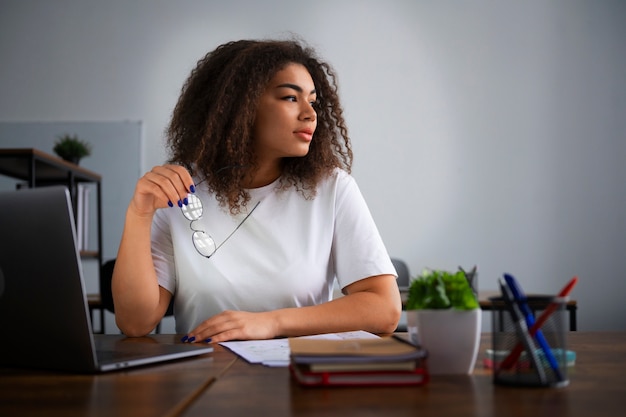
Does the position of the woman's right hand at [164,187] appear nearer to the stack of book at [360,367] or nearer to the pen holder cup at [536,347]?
the stack of book at [360,367]

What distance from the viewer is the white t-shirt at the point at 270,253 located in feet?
5.40

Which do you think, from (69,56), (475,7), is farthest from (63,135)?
(475,7)

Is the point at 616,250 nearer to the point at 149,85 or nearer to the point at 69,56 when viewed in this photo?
the point at 149,85

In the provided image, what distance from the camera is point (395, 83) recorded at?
479 centimetres

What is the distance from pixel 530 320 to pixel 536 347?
0.03 m

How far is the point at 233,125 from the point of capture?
5.81ft

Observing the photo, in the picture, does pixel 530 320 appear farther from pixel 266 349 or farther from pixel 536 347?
pixel 266 349

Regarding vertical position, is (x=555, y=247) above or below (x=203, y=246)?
below

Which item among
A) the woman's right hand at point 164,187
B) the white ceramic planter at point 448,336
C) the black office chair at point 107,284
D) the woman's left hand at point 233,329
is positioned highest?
the woman's right hand at point 164,187

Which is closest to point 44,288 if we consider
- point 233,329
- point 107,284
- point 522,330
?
point 233,329

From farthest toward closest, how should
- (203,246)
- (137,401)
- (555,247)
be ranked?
(555,247) → (203,246) → (137,401)

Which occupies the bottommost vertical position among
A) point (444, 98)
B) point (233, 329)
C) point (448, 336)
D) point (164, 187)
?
point (233, 329)

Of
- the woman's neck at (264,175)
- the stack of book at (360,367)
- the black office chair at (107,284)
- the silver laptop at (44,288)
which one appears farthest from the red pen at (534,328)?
the black office chair at (107,284)

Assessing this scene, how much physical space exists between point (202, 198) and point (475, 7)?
3623mm
